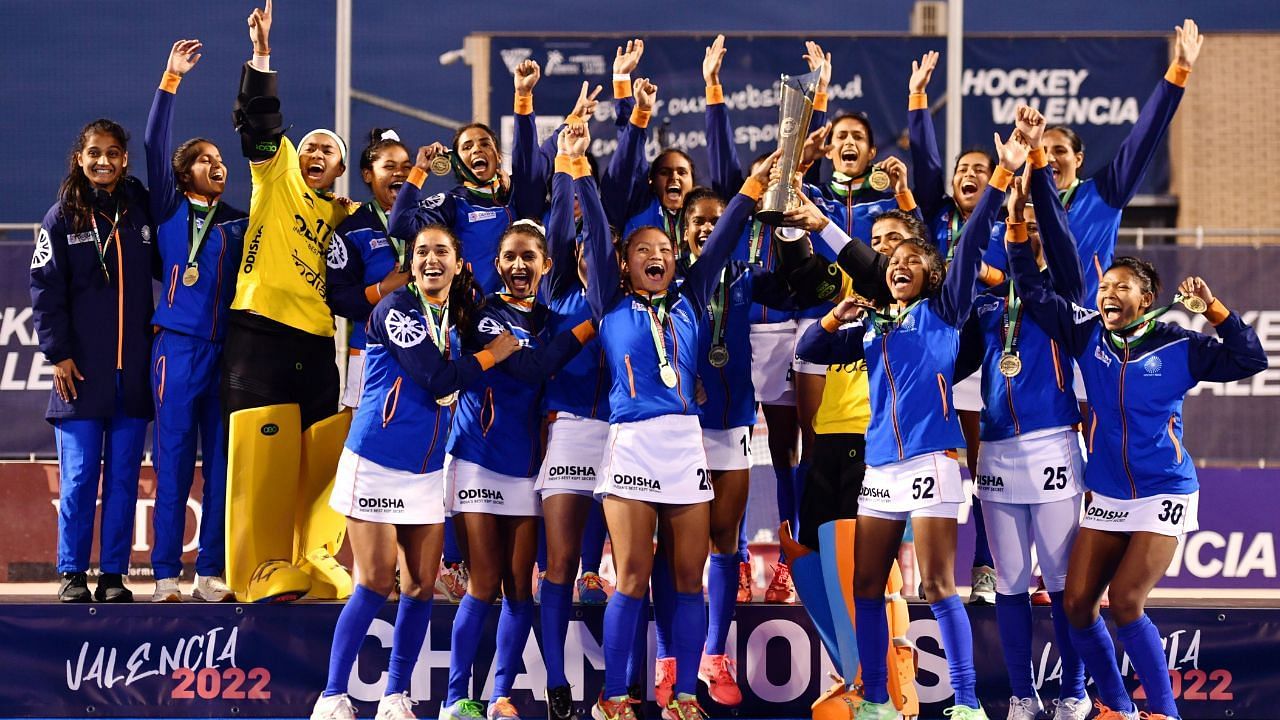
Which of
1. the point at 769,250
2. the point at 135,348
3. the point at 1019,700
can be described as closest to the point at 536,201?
the point at 769,250

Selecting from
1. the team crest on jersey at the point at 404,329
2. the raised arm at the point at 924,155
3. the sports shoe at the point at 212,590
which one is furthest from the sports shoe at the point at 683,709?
the raised arm at the point at 924,155

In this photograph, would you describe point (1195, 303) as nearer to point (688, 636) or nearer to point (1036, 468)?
point (1036, 468)

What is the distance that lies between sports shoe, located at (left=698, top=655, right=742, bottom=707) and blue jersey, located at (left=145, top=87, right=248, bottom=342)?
2.52 metres

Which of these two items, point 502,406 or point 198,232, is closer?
point 502,406

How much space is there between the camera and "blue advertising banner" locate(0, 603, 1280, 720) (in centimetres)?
595

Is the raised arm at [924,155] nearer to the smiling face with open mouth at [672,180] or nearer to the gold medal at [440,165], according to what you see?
the smiling face with open mouth at [672,180]

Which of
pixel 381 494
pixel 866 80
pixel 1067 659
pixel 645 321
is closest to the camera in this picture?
pixel 381 494

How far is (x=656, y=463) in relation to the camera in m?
5.19

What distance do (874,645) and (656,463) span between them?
108 centimetres

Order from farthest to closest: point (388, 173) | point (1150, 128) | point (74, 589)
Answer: point (388, 173) → point (74, 589) → point (1150, 128)

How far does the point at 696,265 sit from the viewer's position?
5465mm

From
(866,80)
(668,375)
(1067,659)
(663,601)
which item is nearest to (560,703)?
(663,601)

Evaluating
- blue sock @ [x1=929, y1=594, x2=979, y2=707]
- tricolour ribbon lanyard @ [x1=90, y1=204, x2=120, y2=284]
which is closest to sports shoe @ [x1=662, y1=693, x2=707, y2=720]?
blue sock @ [x1=929, y1=594, x2=979, y2=707]

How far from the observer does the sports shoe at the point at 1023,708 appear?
18.1 ft
